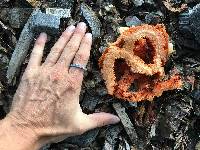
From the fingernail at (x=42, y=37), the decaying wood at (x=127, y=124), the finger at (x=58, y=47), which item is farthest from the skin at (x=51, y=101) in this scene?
the decaying wood at (x=127, y=124)

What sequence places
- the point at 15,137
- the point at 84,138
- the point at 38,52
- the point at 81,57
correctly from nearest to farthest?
the point at 15,137 → the point at 81,57 → the point at 38,52 → the point at 84,138

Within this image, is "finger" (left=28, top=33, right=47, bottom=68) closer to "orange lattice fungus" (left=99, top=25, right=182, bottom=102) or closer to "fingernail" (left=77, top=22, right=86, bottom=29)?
"fingernail" (left=77, top=22, right=86, bottom=29)

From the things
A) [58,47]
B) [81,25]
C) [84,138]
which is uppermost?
[81,25]

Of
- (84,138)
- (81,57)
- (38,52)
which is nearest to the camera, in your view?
(81,57)

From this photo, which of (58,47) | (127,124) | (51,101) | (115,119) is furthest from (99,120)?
(58,47)

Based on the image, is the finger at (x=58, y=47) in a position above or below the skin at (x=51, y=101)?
above

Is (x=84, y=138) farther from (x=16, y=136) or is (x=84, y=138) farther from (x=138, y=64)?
(x=138, y=64)

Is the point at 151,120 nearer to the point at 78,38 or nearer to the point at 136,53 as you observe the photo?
the point at 136,53

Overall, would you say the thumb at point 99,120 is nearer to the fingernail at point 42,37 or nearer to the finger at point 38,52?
the finger at point 38,52
